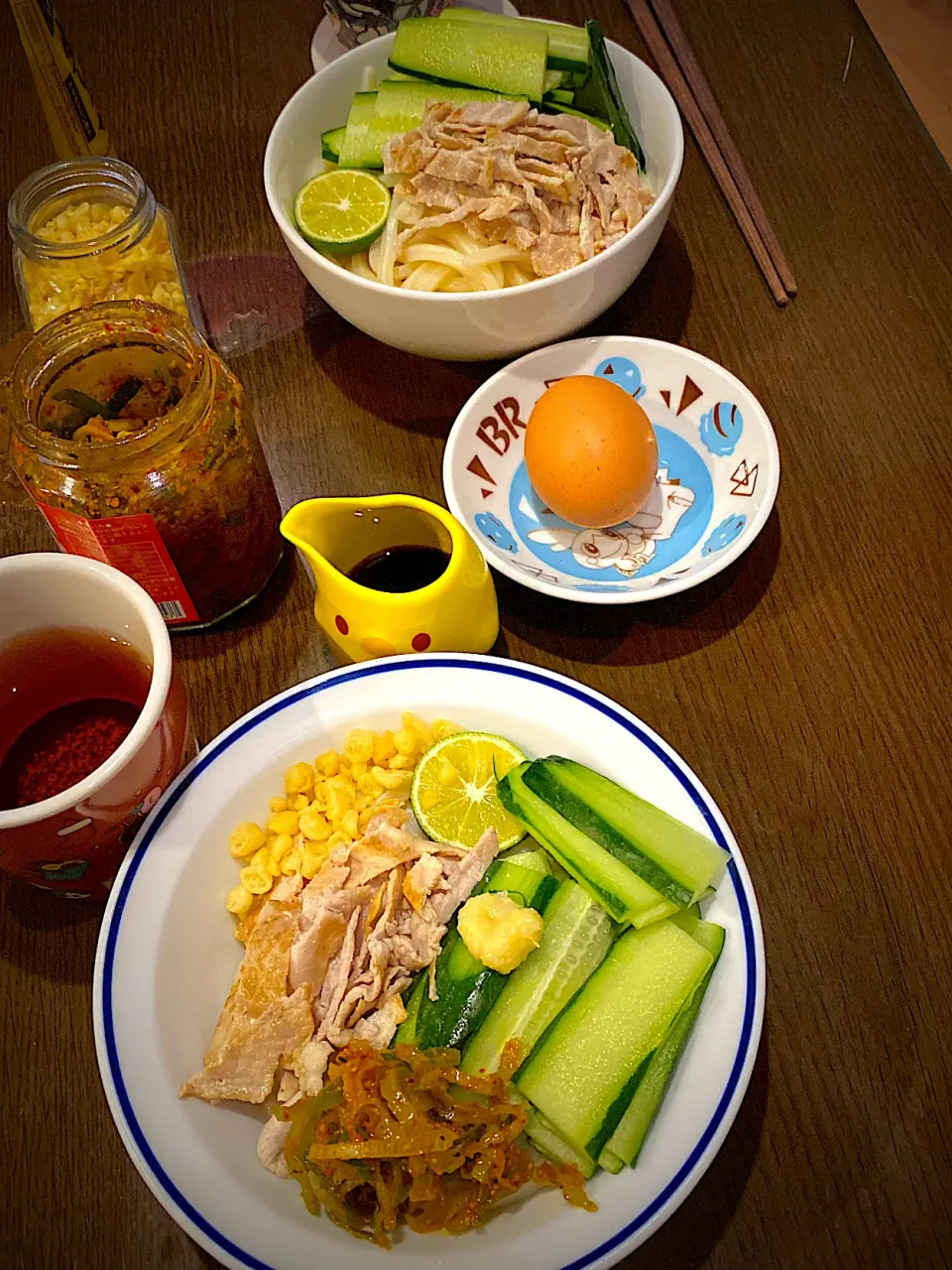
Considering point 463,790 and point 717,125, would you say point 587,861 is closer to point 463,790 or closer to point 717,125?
point 463,790

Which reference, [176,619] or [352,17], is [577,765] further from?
[352,17]

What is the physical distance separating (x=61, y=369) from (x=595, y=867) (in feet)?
2.89

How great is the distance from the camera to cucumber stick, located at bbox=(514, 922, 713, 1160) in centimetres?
96

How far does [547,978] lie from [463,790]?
9.7 inches

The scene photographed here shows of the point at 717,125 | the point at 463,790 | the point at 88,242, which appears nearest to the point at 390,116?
the point at 88,242

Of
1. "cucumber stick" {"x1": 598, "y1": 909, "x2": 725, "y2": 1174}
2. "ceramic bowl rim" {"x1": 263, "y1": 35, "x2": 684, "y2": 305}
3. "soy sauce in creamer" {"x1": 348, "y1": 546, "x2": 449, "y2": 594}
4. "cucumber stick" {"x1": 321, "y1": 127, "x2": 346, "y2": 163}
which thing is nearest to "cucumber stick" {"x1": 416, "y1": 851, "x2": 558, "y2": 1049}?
"cucumber stick" {"x1": 598, "y1": 909, "x2": 725, "y2": 1174}

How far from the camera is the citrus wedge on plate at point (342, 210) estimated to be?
1.53 metres

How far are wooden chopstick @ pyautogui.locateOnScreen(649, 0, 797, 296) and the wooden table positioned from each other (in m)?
0.04

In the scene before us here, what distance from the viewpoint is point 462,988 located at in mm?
1046

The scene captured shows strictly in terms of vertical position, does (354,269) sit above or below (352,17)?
below

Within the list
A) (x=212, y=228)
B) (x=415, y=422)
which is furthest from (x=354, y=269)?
(x=212, y=228)

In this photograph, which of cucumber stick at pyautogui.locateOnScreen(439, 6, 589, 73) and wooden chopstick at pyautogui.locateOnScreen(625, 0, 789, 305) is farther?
wooden chopstick at pyautogui.locateOnScreen(625, 0, 789, 305)

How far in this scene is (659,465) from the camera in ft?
4.99

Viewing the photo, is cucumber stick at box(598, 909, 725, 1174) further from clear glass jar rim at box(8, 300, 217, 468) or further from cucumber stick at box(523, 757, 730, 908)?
clear glass jar rim at box(8, 300, 217, 468)
